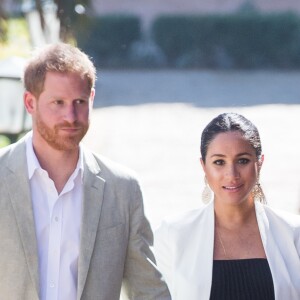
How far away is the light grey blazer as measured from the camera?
314 cm

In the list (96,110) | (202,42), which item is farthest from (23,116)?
(202,42)

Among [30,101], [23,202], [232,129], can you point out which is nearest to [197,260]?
[232,129]

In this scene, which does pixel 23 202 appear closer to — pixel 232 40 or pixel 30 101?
pixel 30 101

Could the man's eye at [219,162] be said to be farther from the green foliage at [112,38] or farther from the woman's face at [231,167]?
the green foliage at [112,38]

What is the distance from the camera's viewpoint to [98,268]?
323 centimetres

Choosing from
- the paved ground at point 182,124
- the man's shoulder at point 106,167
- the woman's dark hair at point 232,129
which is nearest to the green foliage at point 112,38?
the paved ground at point 182,124

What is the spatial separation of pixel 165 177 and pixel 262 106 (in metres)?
8.13

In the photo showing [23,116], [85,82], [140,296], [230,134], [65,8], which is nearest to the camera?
[85,82]

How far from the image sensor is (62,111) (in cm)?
312

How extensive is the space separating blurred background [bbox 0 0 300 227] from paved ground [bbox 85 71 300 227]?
0.9 inches

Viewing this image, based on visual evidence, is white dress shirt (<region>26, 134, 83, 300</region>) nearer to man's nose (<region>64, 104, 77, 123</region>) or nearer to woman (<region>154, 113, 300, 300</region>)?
man's nose (<region>64, 104, 77, 123</region>)

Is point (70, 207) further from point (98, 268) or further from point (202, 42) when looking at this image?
point (202, 42)

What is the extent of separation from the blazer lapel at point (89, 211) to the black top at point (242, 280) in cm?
62

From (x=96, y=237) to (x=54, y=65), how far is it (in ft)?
2.03
